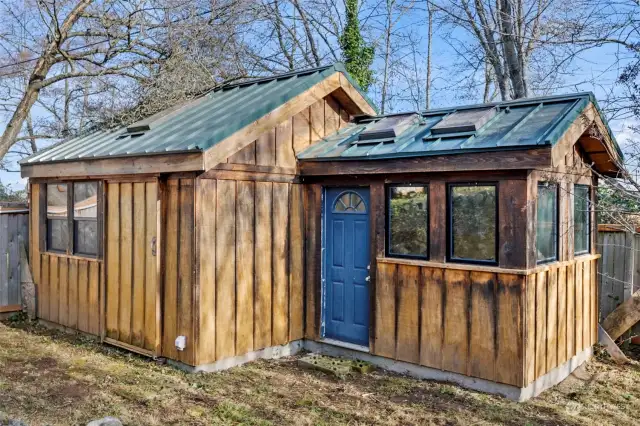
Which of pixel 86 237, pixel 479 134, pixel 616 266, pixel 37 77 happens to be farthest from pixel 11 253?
pixel 616 266

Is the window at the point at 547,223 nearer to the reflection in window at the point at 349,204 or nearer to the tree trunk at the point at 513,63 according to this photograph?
the reflection in window at the point at 349,204

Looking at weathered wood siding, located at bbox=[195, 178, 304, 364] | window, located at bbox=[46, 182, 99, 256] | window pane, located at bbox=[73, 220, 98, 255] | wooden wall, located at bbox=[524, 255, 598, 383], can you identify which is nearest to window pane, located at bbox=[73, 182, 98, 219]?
window, located at bbox=[46, 182, 99, 256]

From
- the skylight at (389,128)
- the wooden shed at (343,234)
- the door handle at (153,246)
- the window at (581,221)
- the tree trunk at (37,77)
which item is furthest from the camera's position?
the tree trunk at (37,77)

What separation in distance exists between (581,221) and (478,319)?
2.57 meters

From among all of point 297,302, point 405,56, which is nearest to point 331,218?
point 297,302

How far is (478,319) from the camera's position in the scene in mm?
5617

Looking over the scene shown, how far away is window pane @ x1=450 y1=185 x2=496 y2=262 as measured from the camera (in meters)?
5.52

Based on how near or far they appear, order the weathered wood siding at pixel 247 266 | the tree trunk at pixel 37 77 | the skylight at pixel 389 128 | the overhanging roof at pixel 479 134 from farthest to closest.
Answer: the tree trunk at pixel 37 77, the skylight at pixel 389 128, the weathered wood siding at pixel 247 266, the overhanging roof at pixel 479 134

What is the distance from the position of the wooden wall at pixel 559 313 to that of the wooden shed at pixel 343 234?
0.12 feet

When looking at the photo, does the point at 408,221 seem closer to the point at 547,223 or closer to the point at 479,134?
the point at 479,134

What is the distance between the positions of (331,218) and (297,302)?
4.00ft

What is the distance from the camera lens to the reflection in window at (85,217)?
718 cm

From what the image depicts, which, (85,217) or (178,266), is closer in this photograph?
(178,266)

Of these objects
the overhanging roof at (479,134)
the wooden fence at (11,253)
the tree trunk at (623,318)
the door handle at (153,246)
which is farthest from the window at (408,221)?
the wooden fence at (11,253)
